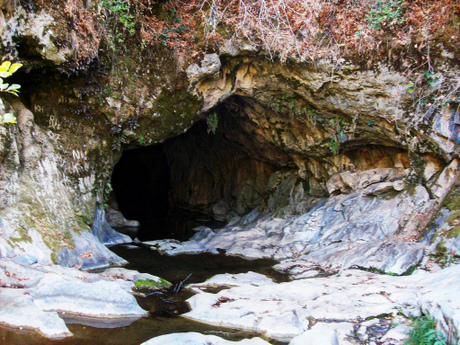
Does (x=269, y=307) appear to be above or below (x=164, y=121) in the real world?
below

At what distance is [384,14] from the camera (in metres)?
9.48

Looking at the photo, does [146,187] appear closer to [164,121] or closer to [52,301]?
[164,121]

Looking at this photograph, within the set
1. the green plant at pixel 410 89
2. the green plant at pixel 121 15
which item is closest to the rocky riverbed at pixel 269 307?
the green plant at pixel 410 89

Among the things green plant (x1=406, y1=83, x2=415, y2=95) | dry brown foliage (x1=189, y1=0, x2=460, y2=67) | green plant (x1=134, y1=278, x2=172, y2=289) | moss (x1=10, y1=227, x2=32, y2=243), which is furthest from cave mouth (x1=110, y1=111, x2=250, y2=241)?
green plant (x1=406, y1=83, x2=415, y2=95)

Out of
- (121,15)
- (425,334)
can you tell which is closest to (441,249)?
(425,334)

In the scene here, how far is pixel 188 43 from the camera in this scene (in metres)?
10.1

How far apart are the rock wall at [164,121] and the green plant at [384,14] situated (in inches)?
40.6

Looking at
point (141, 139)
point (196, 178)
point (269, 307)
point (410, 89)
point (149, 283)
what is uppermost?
point (196, 178)

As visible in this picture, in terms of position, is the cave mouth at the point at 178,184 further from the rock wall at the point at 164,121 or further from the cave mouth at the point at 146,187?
the rock wall at the point at 164,121

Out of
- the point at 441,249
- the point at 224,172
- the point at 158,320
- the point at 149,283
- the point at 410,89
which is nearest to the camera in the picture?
the point at 158,320

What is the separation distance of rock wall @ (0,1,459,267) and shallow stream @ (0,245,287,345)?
1.40 meters

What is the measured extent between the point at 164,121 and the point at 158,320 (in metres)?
6.52

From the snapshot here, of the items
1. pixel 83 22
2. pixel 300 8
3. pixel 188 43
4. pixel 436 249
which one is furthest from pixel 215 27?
pixel 436 249

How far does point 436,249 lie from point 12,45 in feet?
30.6
